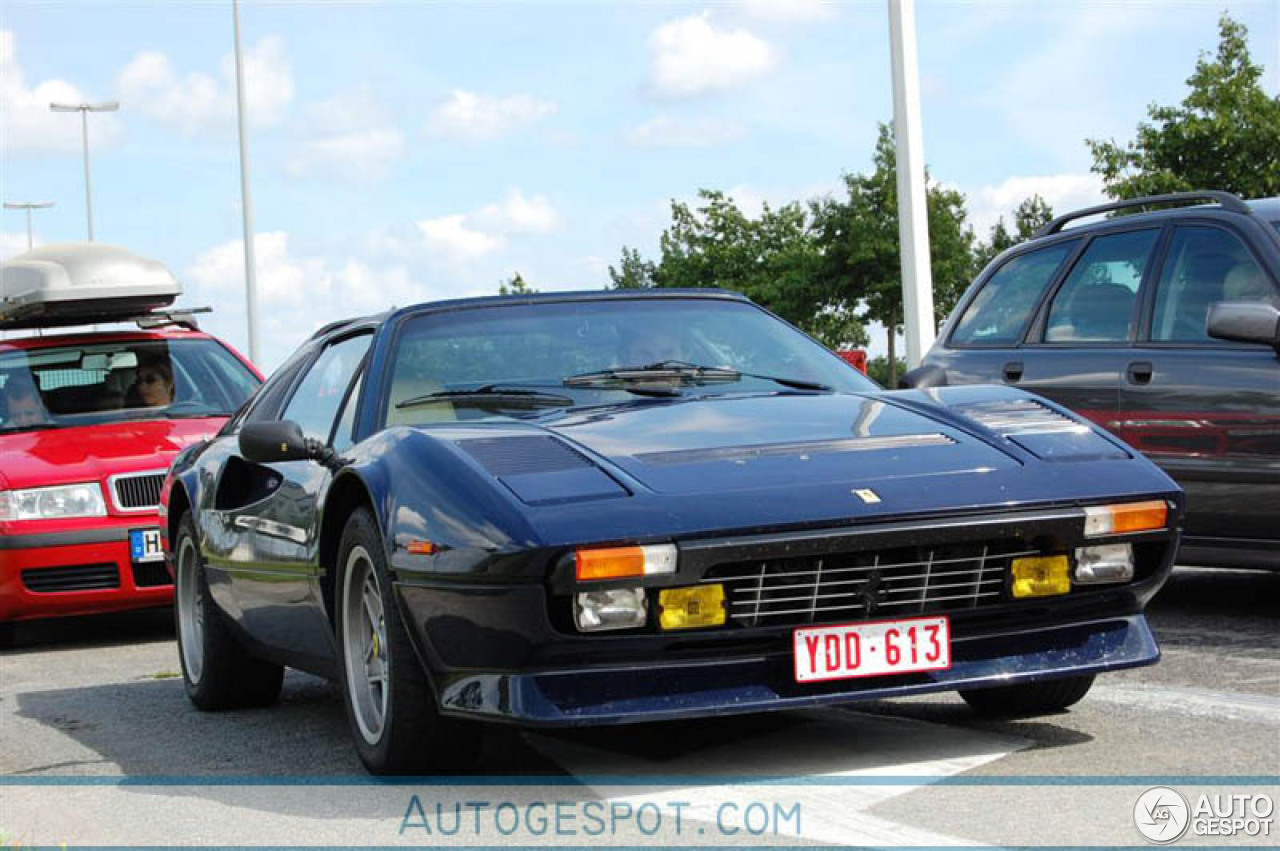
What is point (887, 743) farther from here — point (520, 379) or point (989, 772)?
point (520, 379)

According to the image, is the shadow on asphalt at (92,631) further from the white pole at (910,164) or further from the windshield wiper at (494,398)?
the white pole at (910,164)

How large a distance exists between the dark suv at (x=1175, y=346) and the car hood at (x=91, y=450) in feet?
12.7

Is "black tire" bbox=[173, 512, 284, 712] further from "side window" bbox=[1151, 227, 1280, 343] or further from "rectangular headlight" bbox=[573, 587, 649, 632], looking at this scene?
"side window" bbox=[1151, 227, 1280, 343]

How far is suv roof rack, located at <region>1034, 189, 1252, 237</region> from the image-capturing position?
7.85 m

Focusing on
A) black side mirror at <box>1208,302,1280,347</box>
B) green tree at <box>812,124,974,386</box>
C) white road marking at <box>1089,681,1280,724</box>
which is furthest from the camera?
green tree at <box>812,124,974,386</box>

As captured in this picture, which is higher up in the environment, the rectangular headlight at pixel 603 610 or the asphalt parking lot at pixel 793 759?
the rectangular headlight at pixel 603 610

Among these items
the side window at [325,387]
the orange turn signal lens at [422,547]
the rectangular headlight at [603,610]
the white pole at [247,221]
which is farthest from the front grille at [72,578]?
the white pole at [247,221]

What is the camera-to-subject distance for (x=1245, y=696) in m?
5.61

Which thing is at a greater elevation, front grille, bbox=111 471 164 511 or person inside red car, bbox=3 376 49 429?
person inside red car, bbox=3 376 49 429

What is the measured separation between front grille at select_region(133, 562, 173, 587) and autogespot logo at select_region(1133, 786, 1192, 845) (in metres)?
6.48

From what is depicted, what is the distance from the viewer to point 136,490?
384 inches

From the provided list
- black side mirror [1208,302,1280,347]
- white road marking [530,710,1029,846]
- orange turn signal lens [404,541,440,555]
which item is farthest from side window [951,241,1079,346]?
orange turn signal lens [404,541,440,555]

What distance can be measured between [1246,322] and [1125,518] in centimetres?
265

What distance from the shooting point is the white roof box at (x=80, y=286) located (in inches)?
425
